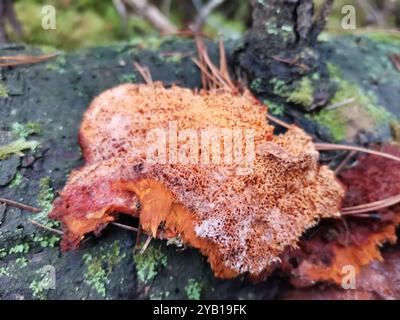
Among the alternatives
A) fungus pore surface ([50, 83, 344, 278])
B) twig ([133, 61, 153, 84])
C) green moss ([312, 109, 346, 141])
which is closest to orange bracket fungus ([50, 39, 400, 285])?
fungus pore surface ([50, 83, 344, 278])

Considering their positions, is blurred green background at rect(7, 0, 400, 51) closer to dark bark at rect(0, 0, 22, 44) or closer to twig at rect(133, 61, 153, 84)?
dark bark at rect(0, 0, 22, 44)

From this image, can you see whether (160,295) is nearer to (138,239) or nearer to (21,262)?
(138,239)

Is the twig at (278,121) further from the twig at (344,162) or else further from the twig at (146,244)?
the twig at (146,244)

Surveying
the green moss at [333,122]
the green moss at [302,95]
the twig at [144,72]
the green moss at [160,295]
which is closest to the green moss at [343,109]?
the green moss at [333,122]

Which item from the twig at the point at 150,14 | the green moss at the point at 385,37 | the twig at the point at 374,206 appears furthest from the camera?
the twig at the point at 150,14

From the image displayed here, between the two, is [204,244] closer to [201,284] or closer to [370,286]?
[201,284]

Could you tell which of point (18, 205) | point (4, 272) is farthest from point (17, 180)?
point (4, 272)
